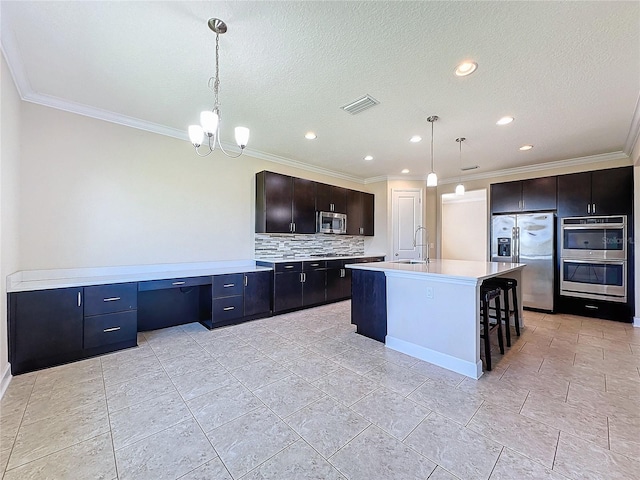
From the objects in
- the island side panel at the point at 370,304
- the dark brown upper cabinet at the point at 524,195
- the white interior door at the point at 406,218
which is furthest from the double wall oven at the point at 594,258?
the island side panel at the point at 370,304

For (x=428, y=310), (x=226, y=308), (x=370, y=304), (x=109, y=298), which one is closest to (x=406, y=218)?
(x=370, y=304)

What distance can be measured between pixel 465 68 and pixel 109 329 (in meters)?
4.20

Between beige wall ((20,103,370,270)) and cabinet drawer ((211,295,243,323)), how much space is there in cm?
72

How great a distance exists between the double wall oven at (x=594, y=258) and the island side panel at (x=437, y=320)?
130 inches

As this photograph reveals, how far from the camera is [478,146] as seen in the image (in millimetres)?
4051

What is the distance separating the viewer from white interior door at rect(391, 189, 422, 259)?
6.07 metres

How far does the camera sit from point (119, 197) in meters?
3.27

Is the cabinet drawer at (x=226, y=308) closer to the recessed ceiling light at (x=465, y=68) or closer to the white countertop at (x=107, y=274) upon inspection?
the white countertop at (x=107, y=274)

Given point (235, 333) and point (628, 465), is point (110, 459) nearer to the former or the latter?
point (235, 333)

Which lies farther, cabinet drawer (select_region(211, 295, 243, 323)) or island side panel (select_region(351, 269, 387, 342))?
cabinet drawer (select_region(211, 295, 243, 323))

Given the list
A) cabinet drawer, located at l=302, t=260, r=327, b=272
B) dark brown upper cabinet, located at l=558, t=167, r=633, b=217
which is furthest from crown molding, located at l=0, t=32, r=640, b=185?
cabinet drawer, located at l=302, t=260, r=327, b=272

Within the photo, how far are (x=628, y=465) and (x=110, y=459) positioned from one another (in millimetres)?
2831

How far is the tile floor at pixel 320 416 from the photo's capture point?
57.0 inches

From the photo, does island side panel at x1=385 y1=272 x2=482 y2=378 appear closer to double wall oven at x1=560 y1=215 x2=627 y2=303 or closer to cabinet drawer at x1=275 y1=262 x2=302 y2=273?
cabinet drawer at x1=275 y1=262 x2=302 y2=273
